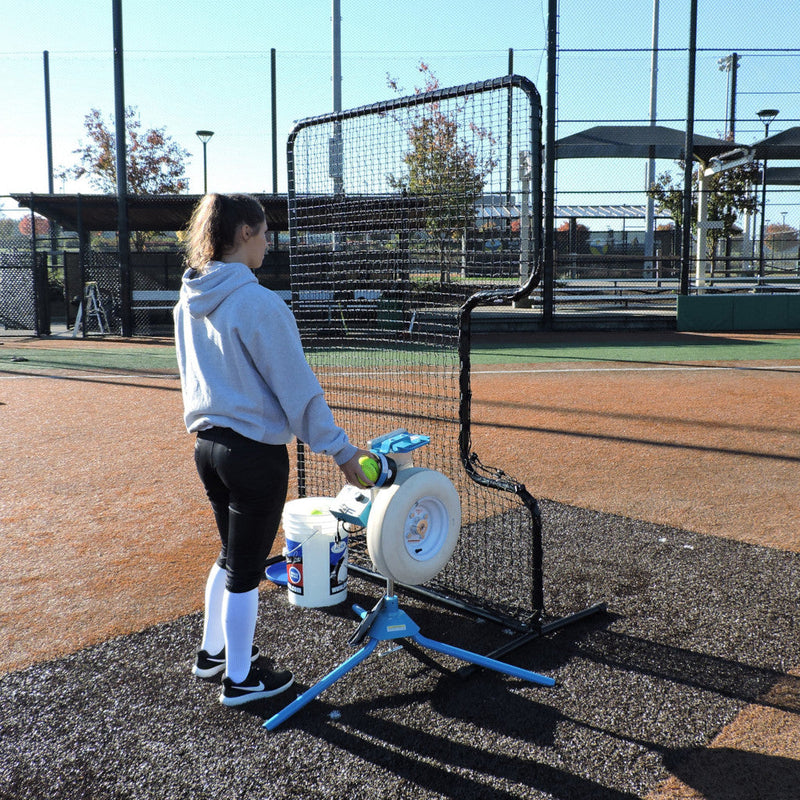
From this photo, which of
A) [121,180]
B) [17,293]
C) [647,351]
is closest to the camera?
[647,351]

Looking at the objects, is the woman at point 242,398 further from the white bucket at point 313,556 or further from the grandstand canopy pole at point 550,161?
the grandstand canopy pole at point 550,161

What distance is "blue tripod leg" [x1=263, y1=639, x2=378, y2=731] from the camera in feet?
8.97

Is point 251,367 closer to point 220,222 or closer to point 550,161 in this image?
point 220,222

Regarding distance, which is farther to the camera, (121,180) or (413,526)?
(121,180)

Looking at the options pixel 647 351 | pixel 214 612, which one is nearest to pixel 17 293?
pixel 647 351

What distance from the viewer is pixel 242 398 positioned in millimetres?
2682

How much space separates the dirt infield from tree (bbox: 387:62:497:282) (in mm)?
2242

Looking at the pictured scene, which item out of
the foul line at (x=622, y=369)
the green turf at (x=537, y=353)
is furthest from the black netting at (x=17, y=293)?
the foul line at (x=622, y=369)

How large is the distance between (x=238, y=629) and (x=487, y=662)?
979mm

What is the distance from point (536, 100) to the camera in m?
3.39

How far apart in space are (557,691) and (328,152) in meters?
3.17

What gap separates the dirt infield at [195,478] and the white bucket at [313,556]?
53 cm

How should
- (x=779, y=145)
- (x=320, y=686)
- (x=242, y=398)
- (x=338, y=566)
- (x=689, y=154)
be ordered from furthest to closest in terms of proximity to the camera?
1. (x=779, y=145)
2. (x=689, y=154)
3. (x=338, y=566)
4. (x=320, y=686)
5. (x=242, y=398)

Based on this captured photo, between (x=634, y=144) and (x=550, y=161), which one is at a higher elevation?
(x=634, y=144)
